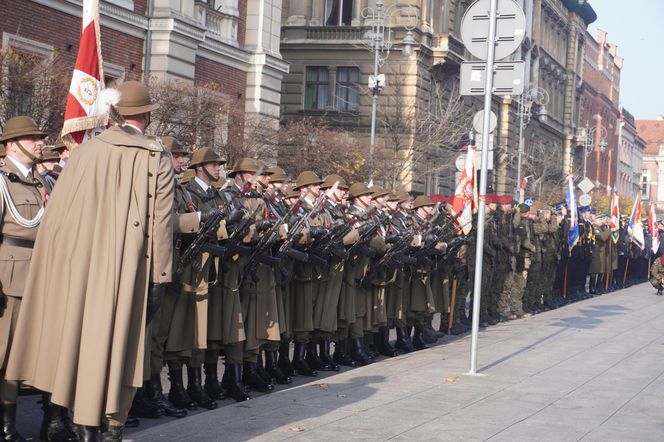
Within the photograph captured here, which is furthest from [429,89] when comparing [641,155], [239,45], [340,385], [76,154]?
[641,155]

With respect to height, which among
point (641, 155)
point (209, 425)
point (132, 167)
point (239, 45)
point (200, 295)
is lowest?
point (209, 425)

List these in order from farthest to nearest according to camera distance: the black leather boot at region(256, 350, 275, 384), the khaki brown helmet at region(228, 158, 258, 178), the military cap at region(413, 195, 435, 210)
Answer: the military cap at region(413, 195, 435, 210) < the black leather boot at region(256, 350, 275, 384) < the khaki brown helmet at region(228, 158, 258, 178)

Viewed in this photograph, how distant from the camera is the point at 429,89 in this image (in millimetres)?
44812

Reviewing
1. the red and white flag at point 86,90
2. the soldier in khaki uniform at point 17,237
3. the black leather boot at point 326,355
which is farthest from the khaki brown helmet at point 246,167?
the soldier in khaki uniform at point 17,237

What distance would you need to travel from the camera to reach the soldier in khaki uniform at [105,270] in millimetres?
6281

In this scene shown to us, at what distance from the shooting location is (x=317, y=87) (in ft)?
154

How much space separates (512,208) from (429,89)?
80.6 feet

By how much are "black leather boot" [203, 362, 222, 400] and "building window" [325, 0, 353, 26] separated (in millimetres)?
37890

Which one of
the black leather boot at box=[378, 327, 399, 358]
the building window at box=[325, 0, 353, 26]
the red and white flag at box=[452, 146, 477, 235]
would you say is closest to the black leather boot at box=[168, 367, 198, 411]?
the black leather boot at box=[378, 327, 399, 358]

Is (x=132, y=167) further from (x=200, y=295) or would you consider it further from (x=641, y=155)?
(x=641, y=155)

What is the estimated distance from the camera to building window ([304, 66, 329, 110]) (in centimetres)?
4669

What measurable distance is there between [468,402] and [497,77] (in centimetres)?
369

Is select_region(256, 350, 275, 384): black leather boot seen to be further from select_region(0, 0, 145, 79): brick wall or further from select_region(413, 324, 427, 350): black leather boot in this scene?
select_region(0, 0, 145, 79): brick wall

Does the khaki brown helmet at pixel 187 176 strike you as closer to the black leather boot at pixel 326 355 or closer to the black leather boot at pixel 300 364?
the black leather boot at pixel 300 364
